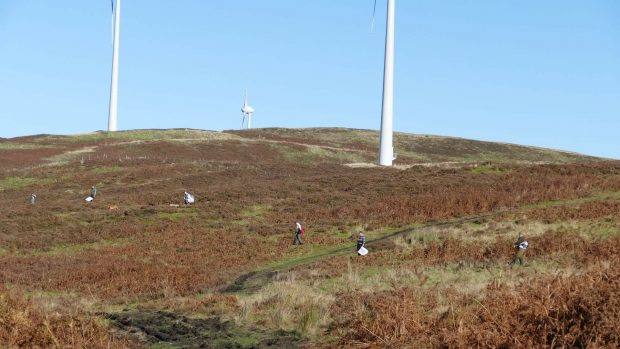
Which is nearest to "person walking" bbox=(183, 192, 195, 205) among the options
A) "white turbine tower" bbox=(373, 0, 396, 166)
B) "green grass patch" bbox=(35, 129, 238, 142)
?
"white turbine tower" bbox=(373, 0, 396, 166)

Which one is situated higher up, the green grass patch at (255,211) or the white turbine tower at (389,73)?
the white turbine tower at (389,73)

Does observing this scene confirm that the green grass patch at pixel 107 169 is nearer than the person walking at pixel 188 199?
No

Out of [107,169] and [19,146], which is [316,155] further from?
[19,146]

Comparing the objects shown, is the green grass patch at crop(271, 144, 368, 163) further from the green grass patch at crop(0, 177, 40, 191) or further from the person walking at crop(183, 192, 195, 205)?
the person walking at crop(183, 192, 195, 205)

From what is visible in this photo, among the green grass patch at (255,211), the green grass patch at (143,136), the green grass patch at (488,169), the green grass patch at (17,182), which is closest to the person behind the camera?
the green grass patch at (255,211)

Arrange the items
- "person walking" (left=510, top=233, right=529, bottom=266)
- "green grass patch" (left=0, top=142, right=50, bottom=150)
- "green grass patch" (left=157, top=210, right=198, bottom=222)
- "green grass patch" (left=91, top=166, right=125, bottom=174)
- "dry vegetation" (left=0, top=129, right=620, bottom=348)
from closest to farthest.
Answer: "dry vegetation" (left=0, top=129, right=620, bottom=348), "person walking" (left=510, top=233, right=529, bottom=266), "green grass patch" (left=157, top=210, right=198, bottom=222), "green grass patch" (left=91, top=166, right=125, bottom=174), "green grass patch" (left=0, top=142, right=50, bottom=150)

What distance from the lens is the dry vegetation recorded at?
41.8ft

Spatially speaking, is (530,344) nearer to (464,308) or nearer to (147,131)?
(464,308)

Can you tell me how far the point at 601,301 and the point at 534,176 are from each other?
42.4 meters

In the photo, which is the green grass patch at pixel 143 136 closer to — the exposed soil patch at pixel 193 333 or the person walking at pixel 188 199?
the person walking at pixel 188 199

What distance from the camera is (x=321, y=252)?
107 ft

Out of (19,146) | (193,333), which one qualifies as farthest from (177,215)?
(19,146)

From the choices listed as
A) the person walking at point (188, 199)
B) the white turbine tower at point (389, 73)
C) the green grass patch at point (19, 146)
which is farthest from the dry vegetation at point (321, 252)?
the green grass patch at point (19, 146)

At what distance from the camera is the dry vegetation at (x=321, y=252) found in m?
12.7
